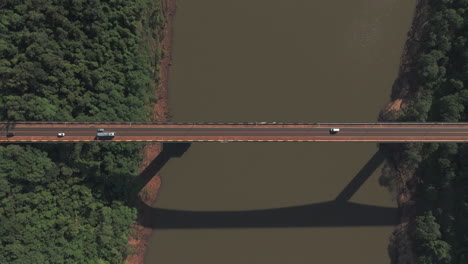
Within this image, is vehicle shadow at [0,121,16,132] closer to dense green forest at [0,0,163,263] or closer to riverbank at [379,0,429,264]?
dense green forest at [0,0,163,263]

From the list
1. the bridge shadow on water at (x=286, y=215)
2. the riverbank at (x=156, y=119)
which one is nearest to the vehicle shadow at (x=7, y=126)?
the riverbank at (x=156, y=119)

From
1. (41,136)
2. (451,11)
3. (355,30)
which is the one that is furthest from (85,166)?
(451,11)

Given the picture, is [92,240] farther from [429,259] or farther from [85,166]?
[429,259]

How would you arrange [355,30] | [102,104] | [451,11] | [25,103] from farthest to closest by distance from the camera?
[355,30] → [451,11] → [102,104] → [25,103]

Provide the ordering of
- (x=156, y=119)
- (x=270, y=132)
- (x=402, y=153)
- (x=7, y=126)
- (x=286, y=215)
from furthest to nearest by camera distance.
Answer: (x=156, y=119) < (x=286, y=215) < (x=402, y=153) < (x=270, y=132) < (x=7, y=126)

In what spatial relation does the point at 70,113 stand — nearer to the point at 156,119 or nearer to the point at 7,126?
the point at 7,126

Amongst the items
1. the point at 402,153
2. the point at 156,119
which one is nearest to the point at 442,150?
the point at 402,153
